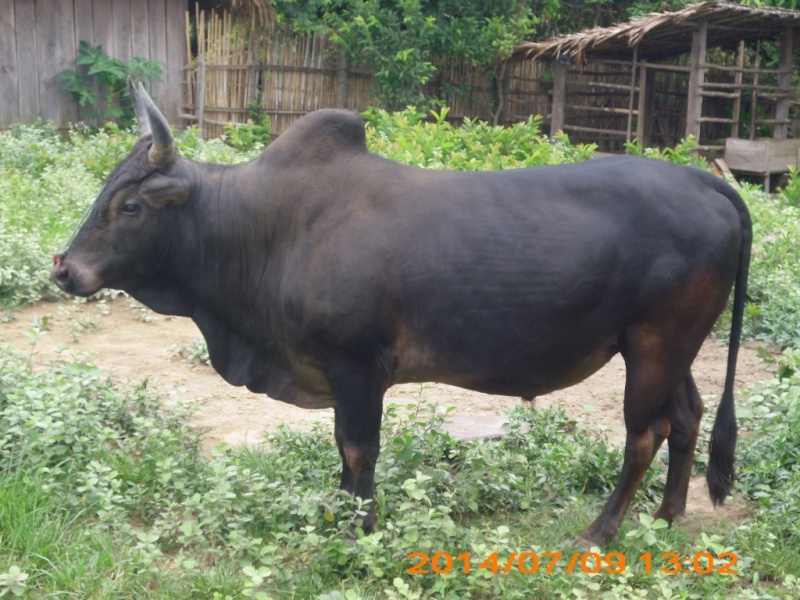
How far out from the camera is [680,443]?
4348 millimetres

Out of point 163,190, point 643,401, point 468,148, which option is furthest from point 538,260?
point 468,148

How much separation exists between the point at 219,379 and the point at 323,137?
251 centimetres

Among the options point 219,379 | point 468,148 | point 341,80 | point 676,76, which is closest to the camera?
point 219,379

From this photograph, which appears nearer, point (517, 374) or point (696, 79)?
point (517, 374)

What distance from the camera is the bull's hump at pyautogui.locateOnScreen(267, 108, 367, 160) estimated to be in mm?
4102

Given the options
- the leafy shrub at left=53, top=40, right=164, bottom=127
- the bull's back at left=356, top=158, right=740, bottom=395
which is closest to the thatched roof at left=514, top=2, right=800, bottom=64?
the leafy shrub at left=53, top=40, right=164, bottom=127

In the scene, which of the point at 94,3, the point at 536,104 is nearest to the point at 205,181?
the point at 94,3

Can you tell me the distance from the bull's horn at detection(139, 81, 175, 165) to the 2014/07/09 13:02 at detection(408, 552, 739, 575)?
1882 millimetres

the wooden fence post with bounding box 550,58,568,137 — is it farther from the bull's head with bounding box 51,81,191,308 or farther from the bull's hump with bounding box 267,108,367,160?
the bull's head with bounding box 51,81,191,308

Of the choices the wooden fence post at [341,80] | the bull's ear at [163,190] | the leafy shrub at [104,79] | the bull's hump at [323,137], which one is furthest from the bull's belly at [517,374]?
the wooden fence post at [341,80]

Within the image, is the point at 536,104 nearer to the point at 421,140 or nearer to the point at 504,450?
the point at 421,140

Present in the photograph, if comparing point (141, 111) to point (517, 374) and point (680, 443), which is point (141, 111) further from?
point (680, 443)

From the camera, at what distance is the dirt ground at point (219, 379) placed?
212 inches

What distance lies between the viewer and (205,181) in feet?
13.7
